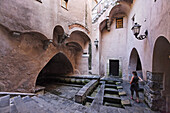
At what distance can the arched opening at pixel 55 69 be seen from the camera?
8.16 metres

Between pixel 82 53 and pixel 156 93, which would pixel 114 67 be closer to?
pixel 82 53

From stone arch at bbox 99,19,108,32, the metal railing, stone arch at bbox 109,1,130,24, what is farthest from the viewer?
stone arch at bbox 99,19,108,32

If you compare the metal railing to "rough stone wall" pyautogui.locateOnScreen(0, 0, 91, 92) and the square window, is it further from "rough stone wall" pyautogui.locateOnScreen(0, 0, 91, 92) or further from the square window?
"rough stone wall" pyautogui.locateOnScreen(0, 0, 91, 92)

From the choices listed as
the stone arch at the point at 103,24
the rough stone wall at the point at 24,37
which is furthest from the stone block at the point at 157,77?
the stone arch at the point at 103,24

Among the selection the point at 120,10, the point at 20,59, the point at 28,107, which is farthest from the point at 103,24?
the point at 28,107

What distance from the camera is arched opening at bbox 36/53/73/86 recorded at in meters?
8.16

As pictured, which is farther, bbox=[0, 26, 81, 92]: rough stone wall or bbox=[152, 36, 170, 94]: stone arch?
bbox=[0, 26, 81, 92]: rough stone wall

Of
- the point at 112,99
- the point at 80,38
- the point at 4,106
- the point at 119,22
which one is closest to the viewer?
the point at 4,106

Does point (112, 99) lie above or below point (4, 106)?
below

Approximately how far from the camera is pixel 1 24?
10.3 feet

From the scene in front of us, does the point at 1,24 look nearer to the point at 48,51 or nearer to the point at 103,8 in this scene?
the point at 48,51

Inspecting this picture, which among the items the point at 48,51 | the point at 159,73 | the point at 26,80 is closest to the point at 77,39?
the point at 48,51

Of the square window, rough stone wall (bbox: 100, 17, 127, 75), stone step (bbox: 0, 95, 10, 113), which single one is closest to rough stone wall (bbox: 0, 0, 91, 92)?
stone step (bbox: 0, 95, 10, 113)

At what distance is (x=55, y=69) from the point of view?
363 inches
